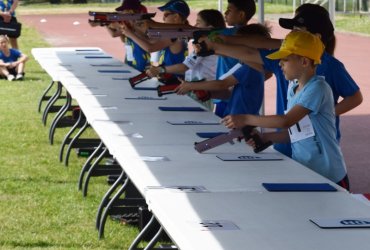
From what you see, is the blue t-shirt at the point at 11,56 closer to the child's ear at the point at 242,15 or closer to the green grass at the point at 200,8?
the child's ear at the point at 242,15

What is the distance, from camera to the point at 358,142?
38.7 feet

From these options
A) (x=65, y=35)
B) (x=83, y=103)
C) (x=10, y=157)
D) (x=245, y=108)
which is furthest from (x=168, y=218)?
(x=65, y=35)

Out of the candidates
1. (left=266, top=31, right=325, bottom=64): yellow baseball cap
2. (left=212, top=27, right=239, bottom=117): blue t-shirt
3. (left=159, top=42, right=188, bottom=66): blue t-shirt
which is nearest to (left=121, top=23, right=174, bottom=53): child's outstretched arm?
(left=159, top=42, right=188, bottom=66): blue t-shirt

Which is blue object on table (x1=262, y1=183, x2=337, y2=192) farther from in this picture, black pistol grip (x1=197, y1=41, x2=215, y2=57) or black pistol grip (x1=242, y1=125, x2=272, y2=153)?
black pistol grip (x1=197, y1=41, x2=215, y2=57)

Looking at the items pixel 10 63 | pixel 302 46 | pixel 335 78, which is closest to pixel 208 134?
pixel 335 78

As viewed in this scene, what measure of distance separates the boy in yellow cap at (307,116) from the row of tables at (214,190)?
153mm

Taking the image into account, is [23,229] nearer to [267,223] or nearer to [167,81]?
[167,81]

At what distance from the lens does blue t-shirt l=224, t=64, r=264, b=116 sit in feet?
25.2

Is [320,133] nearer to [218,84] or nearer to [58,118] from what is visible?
[218,84]

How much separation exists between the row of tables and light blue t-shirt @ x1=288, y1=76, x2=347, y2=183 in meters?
0.14

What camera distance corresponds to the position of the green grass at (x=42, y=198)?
7.66 m

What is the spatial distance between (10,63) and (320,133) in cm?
1413

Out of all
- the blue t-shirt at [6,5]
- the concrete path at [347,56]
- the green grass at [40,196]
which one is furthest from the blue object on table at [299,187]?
the blue t-shirt at [6,5]

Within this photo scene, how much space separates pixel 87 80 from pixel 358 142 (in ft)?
10.0
